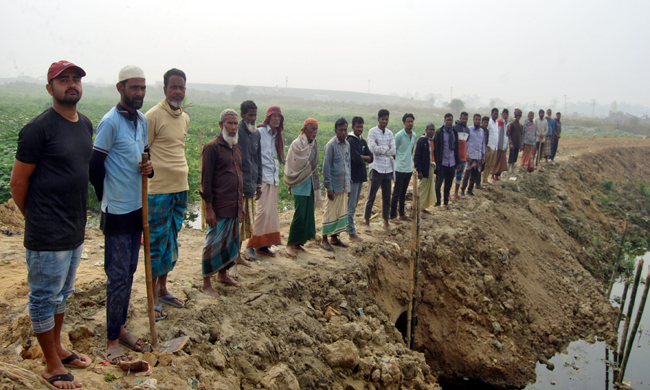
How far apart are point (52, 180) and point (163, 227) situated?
3.92 ft

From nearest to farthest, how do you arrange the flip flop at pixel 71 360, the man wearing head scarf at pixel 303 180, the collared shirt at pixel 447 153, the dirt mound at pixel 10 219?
the flip flop at pixel 71 360, the man wearing head scarf at pixel 303 180, the dirt mound at pixel 10 219, the collared shirt at pixel 447 153

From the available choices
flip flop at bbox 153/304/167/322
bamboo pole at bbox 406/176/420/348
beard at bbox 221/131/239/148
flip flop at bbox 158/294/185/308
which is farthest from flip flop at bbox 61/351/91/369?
bamboo pole at bbox 406/176/420/348

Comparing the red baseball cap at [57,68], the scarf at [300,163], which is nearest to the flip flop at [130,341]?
the red baseball cap at [57,68]

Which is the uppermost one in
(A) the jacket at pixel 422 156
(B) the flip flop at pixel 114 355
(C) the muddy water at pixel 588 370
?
(A) the jacket at pixel 422 156

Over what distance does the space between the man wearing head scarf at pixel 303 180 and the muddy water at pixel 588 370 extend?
152 inches

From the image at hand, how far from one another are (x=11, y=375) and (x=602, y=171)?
20183mm

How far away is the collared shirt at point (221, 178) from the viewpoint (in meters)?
4.10

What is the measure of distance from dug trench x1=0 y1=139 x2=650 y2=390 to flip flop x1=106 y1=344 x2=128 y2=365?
7 centimetres

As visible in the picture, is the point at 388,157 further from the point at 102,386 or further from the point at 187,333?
the point at 102,386

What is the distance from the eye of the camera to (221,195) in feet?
13.8

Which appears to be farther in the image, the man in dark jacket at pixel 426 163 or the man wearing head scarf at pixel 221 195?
the man in dark jacket at pixel 426 163

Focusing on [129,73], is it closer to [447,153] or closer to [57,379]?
[57,379]

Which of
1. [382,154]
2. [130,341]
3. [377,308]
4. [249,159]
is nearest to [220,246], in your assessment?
[249,159]

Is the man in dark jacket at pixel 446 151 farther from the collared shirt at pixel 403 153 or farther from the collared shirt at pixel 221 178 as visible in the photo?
the collared shirt at pixel 221 178
